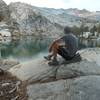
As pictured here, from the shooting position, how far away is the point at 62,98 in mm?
9164

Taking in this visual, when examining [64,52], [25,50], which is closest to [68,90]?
[64,52]

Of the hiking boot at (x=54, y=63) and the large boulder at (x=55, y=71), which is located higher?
the hiking boot at (x=54, y=63)

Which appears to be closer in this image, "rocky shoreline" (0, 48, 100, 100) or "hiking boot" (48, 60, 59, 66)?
"rocky shoreline" (0, 48, 100, 100)

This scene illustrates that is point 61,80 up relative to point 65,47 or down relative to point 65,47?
down

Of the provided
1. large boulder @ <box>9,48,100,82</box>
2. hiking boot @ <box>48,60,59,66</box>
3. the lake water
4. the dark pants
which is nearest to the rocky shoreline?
large boulder @ <box>9,48,100,82</box>

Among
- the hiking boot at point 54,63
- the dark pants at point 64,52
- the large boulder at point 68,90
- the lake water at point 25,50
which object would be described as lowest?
the lake water at point 25,50

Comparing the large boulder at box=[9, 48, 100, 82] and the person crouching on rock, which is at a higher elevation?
the person crouching on rock

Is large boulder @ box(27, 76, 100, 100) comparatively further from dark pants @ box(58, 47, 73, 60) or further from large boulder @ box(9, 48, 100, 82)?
dark pants @ box(58, 47, 73, 60)

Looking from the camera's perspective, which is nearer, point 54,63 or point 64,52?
point 54,63

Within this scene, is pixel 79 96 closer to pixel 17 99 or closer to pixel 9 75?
pixel 17 99

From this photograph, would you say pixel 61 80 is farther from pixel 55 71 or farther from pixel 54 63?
pixel 54 63

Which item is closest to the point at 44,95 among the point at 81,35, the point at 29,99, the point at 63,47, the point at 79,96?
the point at 29,99

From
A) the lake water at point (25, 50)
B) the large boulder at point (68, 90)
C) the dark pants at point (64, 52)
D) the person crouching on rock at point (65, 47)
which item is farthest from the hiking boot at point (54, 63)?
the lake water at point (25, 50)

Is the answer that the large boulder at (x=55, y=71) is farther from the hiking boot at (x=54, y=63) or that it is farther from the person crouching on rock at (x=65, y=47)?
the person crouching on rock at (x=65, y=47)
